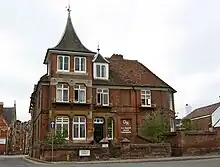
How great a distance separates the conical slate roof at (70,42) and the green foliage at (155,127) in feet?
33.1

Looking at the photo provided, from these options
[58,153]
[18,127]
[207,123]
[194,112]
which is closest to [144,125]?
[58,153]

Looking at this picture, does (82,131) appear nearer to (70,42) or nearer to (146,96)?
(146,96)

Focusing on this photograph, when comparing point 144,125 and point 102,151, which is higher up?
point 144,125

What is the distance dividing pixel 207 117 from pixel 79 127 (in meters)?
34.5

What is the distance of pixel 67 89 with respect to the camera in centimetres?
3878

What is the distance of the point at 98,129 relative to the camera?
40719 mm

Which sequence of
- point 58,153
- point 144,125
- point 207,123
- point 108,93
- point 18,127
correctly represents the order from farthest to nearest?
point 18,127
point 207,123
point 108,93
point 144,125
point 58,153

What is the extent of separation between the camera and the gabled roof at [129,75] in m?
42.6

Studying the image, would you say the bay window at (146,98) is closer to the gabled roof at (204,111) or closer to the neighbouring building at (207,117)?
the neighbouring building at (207,117)

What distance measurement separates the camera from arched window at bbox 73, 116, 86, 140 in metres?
38.1

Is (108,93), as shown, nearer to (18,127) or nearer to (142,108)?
(142,108)

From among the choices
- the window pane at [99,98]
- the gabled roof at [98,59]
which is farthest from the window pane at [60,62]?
the window pane at [99,98]

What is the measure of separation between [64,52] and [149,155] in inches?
567

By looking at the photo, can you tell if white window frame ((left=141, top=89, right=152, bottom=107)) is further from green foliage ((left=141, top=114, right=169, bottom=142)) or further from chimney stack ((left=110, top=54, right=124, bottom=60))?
chimney stack ((left=110, top=54, right=124, bottom=60))
